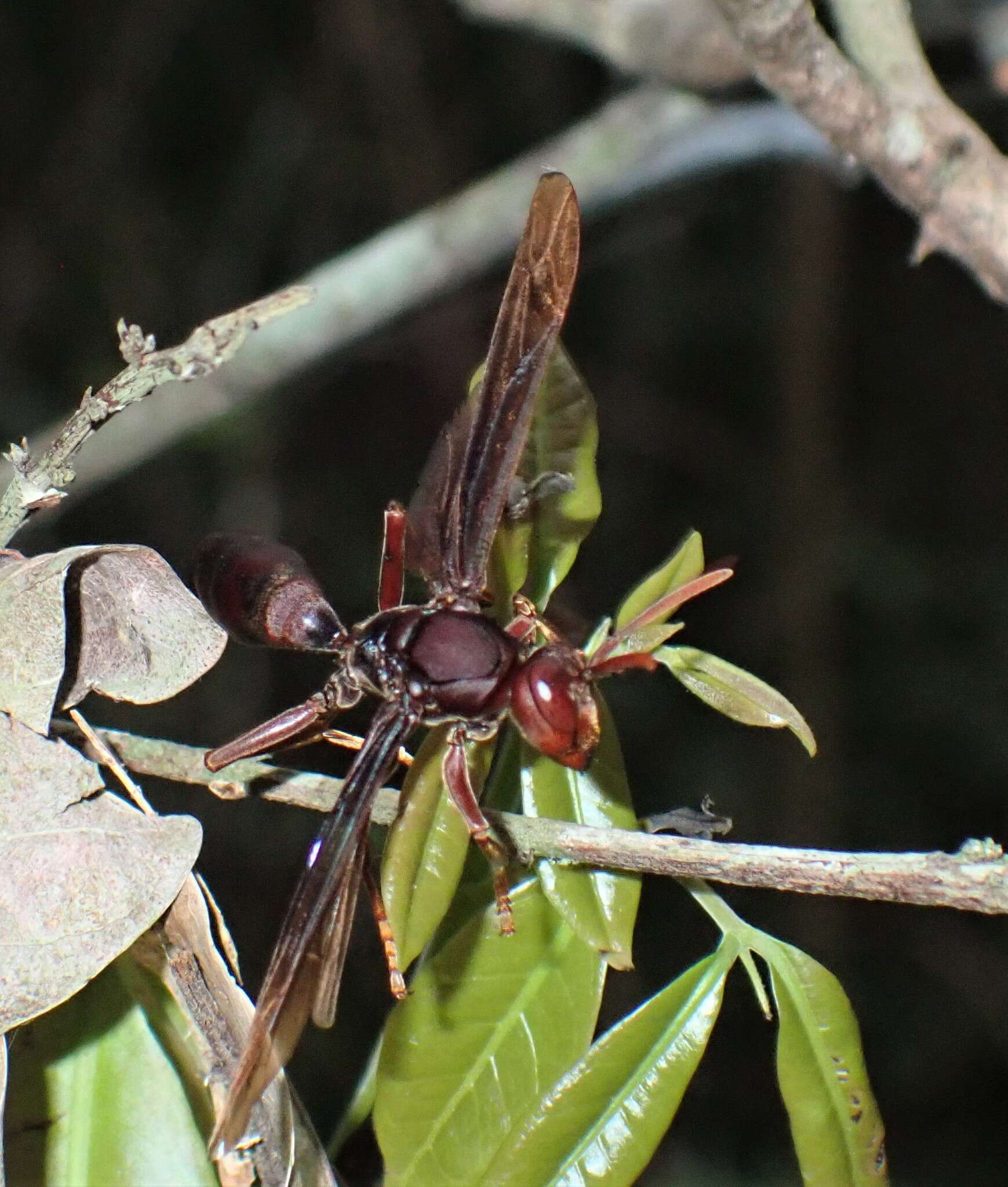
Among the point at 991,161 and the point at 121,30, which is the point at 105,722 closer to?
the point at 991,161

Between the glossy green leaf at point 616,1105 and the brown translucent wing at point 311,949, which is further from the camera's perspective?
the glossy green leaf at point 616,1105

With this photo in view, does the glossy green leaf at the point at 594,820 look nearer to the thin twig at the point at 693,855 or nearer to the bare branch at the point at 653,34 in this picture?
the thin twig at the point at 693,855

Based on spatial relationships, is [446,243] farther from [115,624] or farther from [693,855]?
[693,855]

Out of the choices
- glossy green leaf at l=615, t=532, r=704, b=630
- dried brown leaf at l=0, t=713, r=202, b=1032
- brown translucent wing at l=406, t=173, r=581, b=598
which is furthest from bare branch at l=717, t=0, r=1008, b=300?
dried brown leaf at l=0, t=713, r=202, b=1032

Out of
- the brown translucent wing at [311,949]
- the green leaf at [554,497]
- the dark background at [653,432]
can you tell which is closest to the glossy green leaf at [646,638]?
the green leaf at [554,497]

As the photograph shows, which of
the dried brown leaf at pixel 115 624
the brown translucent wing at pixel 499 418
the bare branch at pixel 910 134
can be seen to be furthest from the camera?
the bare branch at pixel 910 134

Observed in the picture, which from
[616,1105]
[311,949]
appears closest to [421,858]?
[311,949]
